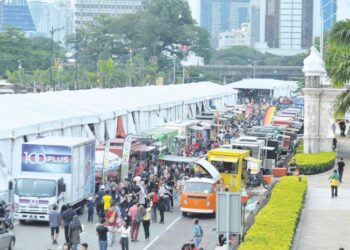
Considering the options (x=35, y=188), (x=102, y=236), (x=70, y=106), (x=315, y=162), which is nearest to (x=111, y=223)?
(x=102, y=236)

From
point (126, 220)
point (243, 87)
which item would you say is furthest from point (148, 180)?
point (243, 87)

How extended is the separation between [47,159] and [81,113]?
14125 mm

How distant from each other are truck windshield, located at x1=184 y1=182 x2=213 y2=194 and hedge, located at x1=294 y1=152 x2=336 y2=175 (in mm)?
12754

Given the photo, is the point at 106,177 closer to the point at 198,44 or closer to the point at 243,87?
the point at 243,87

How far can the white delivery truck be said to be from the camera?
28.9m

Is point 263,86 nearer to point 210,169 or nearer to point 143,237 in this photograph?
point 210,169

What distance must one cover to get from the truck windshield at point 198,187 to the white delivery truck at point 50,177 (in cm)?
343

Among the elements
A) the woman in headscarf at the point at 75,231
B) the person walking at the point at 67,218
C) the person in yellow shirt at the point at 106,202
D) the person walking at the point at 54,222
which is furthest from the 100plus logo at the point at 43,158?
the woman in headscarf at the point at 75,231

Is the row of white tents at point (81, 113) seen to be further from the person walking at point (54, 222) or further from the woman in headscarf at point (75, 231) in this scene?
the woman in headscarf at point (75, 231)

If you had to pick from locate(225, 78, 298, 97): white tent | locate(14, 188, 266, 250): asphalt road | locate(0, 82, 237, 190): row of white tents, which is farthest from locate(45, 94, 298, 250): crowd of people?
locate(225, 78, 298, 97): white tent

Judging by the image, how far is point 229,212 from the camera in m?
18.1

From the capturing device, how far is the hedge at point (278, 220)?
23344 millimetres

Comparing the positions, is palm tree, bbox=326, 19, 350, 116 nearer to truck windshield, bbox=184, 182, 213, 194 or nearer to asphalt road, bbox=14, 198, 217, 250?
truck windshield, bbox=184, 182, 213, 194

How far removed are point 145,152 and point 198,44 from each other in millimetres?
113607
